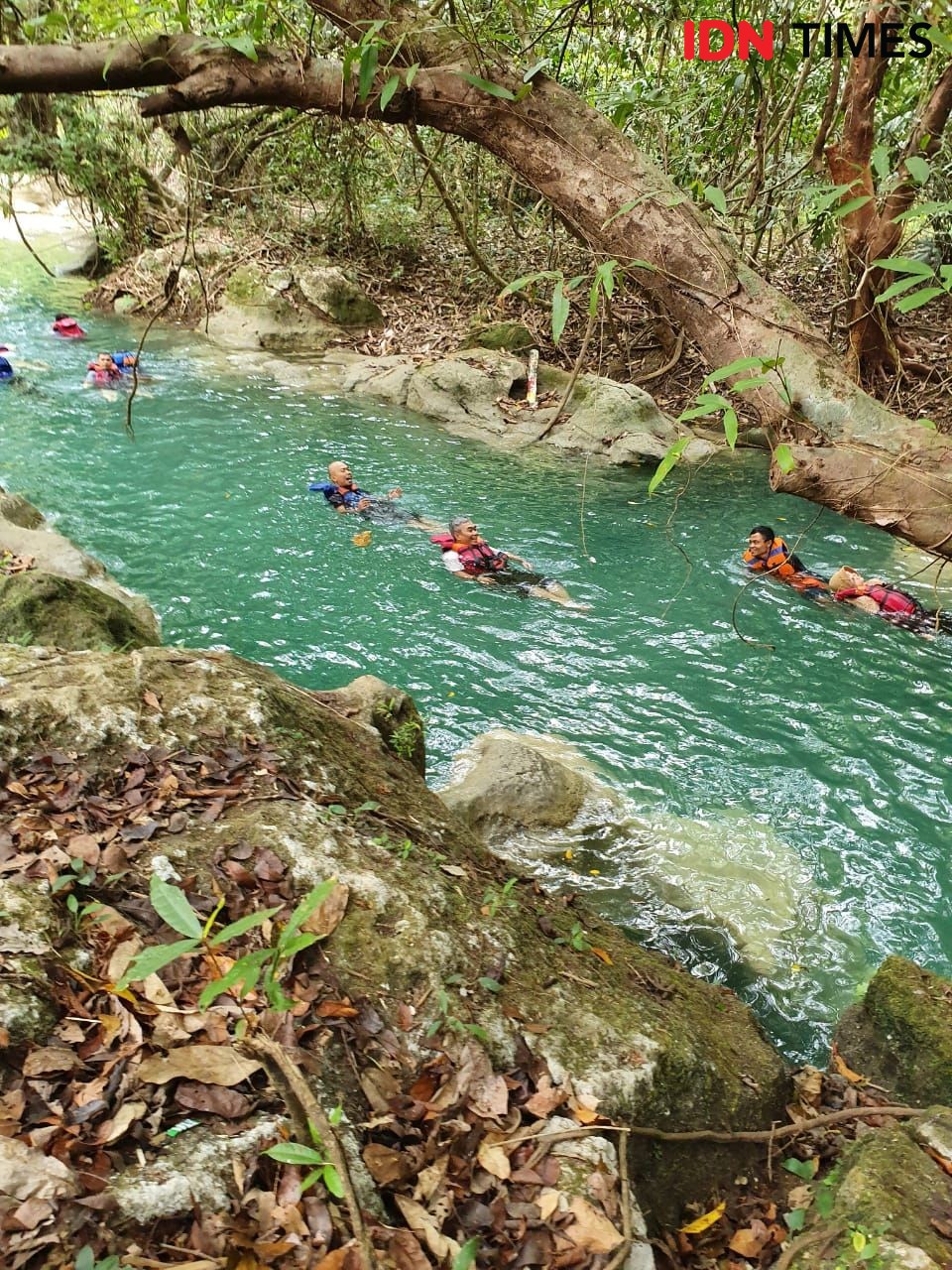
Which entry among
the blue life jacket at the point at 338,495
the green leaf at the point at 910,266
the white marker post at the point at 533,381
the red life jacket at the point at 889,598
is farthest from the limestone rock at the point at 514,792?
the white marker post at the point at 533,381

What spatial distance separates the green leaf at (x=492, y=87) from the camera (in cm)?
290

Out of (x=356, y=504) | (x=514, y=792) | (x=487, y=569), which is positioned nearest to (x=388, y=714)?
(x=514, y=792)

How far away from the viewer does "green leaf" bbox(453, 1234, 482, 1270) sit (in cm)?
181

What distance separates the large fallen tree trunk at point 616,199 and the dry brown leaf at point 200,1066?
A: 2.06 metres

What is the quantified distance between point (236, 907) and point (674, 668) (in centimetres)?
591

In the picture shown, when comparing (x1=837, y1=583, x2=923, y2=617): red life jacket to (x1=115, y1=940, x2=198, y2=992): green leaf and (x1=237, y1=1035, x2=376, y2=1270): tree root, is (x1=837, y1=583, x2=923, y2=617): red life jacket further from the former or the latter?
(x1=115, y1=940, x2=198, y2=992): green leaf

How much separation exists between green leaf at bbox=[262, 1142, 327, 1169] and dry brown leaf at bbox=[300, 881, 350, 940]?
0.65m

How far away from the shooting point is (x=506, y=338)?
1528cm

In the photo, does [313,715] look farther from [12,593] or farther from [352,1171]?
[12,593]

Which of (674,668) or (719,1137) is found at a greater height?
(719,1137)

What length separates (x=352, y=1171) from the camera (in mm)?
1935

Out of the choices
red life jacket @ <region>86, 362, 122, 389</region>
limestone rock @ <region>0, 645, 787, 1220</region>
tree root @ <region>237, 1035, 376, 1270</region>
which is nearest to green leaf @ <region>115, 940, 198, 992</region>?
tree root @ <region>237, 1035, 376, 1270</region>

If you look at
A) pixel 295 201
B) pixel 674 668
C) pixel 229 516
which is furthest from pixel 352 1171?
pixel 295 201

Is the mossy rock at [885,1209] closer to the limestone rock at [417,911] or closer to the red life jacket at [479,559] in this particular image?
the limestone rock at [417,911]
